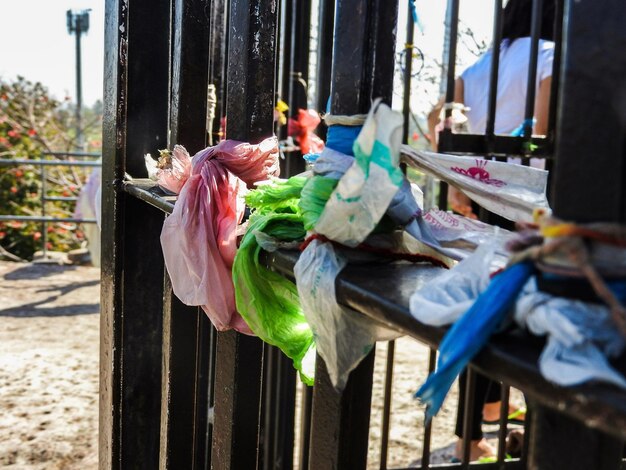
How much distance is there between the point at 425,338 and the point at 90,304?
5.53 m

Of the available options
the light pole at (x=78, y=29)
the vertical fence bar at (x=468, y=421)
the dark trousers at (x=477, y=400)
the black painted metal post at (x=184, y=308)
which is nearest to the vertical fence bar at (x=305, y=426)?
the vertical fence bar at (x=468, y=421)

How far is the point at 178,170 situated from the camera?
5.24ft

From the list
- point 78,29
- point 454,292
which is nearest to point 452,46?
point 454,292

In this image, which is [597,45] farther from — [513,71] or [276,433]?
[276,433]

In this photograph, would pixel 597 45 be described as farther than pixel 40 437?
No

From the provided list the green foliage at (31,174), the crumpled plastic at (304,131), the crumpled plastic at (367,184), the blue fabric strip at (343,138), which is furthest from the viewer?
the green foliage at (31,174)

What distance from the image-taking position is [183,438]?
5.77 feet

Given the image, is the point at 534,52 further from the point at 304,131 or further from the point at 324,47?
the point at 304,131

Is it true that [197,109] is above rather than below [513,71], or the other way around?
below

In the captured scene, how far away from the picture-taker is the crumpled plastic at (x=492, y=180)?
90 cm

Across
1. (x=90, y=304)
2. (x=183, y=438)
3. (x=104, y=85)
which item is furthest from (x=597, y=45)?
(x=90, y=304)

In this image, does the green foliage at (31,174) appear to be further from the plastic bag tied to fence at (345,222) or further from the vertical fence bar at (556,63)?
the plastic bag tied to fence at (345,222)

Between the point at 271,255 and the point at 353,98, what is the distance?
27 cm

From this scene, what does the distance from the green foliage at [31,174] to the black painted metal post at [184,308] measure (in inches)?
379
